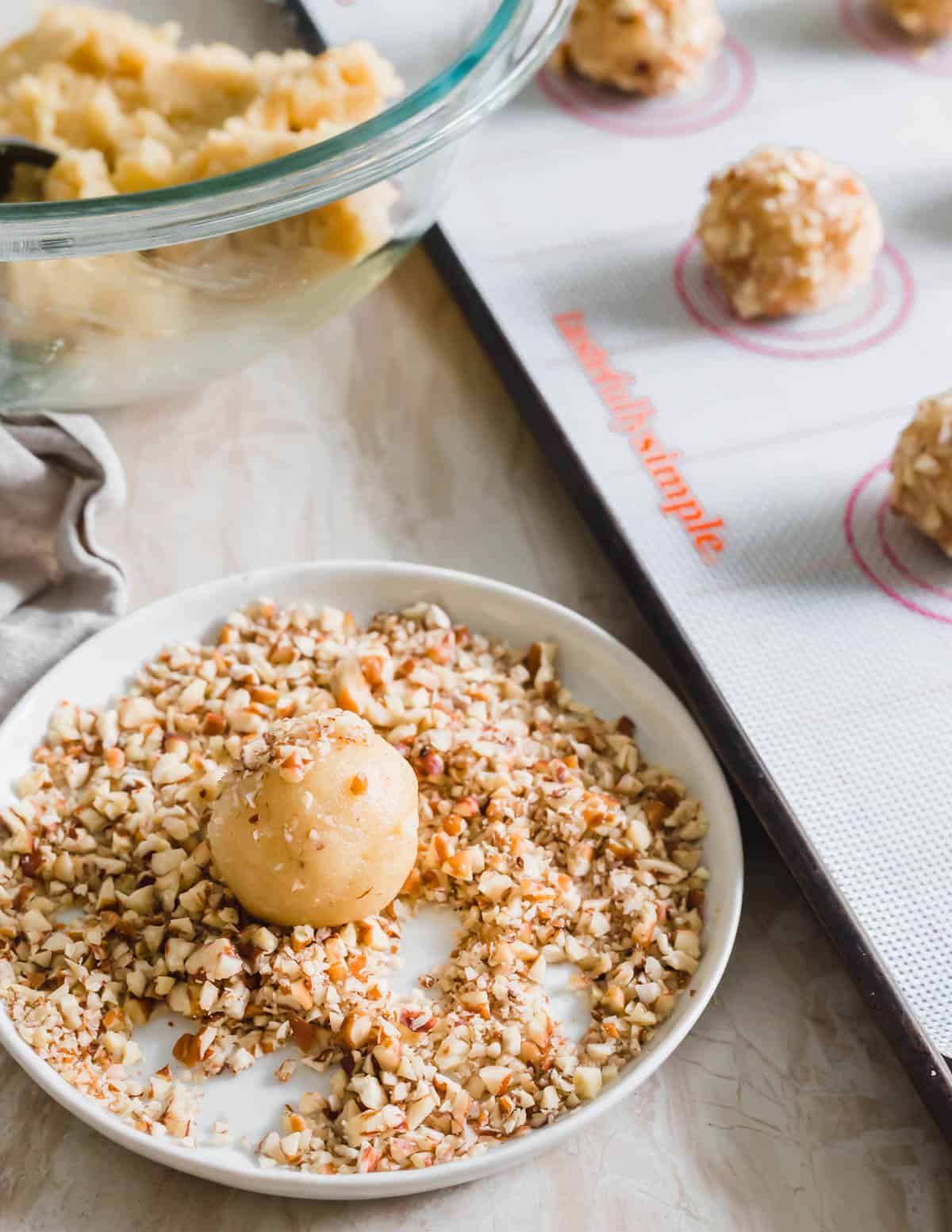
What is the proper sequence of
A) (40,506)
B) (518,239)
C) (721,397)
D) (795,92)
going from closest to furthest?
(40,506)
(721,397)
(518,239)
(795,92)

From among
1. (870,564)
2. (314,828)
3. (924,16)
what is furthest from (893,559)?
(924,16)

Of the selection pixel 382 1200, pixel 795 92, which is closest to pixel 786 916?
pixel 382 1200

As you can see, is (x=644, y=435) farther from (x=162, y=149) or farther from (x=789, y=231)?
(x=162, y=149)

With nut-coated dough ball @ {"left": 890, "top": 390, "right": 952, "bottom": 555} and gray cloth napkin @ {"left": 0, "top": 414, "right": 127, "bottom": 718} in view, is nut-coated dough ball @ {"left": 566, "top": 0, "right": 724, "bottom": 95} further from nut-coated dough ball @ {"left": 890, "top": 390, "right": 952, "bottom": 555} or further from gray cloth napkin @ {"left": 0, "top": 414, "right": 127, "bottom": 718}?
gray cloth napkin @ {"left": 0, "top": 414, "right": 127, "bottom": 718}

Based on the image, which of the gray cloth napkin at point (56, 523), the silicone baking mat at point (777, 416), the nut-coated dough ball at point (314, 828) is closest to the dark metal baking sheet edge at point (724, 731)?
the silicone baking mat at point (777, 416)

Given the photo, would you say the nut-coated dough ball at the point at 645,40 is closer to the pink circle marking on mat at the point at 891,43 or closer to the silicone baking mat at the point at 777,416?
the silicone baking mat at the point at 777,416

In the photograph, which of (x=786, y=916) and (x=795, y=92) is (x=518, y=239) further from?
(x=786, y=916)

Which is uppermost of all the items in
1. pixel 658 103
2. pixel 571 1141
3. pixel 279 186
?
pixel 279 186
